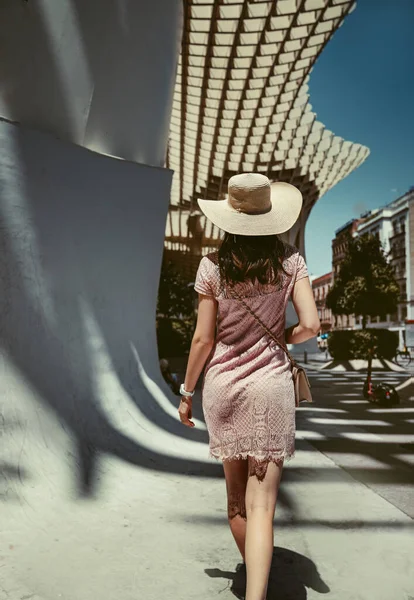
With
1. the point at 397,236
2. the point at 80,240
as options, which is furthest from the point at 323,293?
the point at 80,240

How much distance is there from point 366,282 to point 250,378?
1191 inches

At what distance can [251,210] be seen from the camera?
235 centimetres

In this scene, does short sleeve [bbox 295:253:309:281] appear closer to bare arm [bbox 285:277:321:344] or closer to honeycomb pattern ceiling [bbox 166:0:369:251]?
bare arm [bbox 285:277:321:344]

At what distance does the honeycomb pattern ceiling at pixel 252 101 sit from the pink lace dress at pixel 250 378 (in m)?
19.1

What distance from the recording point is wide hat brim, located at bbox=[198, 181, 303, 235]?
227cm

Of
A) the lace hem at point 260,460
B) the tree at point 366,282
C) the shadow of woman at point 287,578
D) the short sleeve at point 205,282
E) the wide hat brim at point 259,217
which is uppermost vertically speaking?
the tree at point 366,282

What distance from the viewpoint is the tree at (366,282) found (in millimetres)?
30531

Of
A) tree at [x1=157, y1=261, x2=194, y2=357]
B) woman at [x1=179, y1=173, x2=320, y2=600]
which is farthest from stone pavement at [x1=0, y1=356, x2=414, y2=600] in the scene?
tree at [x1=157, y1=261, x2=194, y2=357]

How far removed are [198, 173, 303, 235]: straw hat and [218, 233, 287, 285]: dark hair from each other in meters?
0.06

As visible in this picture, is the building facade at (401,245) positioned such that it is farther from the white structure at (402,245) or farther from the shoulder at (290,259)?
the shoulder at (290,259)

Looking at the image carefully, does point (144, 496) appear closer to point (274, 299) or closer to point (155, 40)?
point (274, 299)

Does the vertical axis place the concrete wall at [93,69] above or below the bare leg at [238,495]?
above

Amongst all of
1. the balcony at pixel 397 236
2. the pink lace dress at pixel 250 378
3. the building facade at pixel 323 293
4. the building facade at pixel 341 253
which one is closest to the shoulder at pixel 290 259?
the pink lace dress at pixel 250 378

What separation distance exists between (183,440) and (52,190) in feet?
7.91
